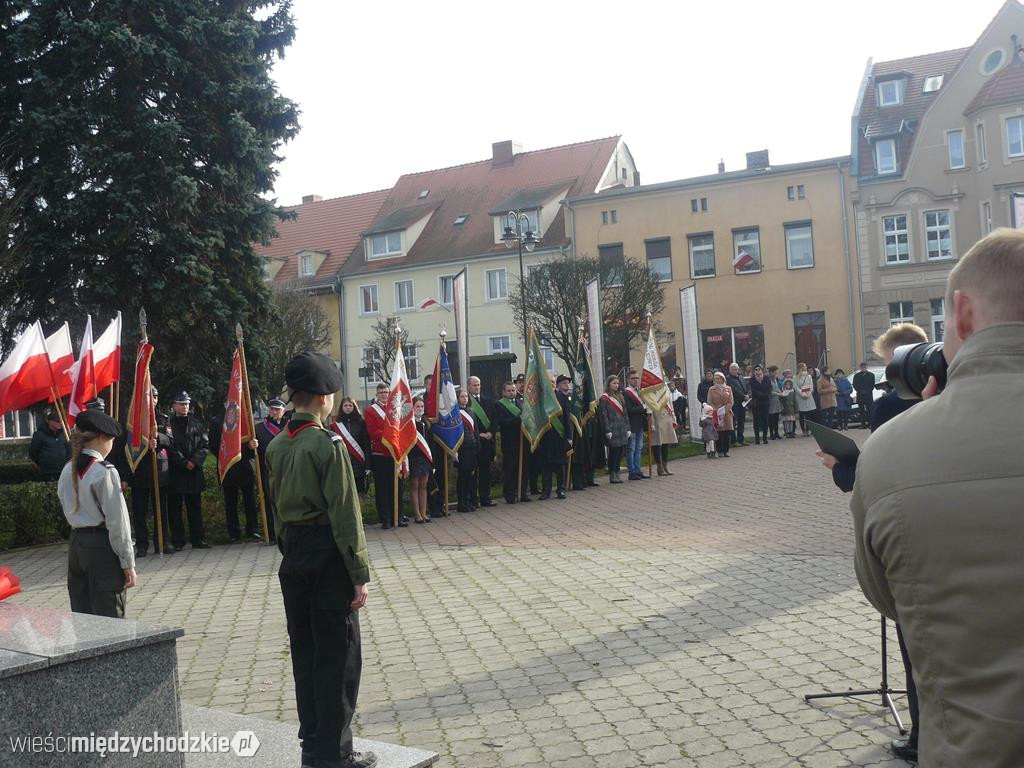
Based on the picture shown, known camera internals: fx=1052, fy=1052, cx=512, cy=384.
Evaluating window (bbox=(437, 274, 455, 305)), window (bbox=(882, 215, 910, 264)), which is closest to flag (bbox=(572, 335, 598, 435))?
window (bbox=(882, 215, 910, 264))

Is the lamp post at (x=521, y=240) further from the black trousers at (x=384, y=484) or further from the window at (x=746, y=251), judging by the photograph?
the window at (x=746, y=251)

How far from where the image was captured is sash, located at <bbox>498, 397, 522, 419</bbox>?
1809 cm

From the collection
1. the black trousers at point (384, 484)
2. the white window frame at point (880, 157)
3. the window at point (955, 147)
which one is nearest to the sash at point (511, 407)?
the black trousers at point (384, 484)

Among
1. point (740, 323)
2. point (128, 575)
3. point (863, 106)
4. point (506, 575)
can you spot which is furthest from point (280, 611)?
point (863, 106)

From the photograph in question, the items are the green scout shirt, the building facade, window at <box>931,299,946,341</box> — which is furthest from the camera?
the building facade

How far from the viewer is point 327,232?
62.1 meters

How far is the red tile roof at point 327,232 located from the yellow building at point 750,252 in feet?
54.1

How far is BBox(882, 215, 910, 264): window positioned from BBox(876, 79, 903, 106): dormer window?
7.28 metres

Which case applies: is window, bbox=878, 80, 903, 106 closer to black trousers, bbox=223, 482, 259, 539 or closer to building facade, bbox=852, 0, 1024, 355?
building facade, bbox=852, 0, 1024, 355

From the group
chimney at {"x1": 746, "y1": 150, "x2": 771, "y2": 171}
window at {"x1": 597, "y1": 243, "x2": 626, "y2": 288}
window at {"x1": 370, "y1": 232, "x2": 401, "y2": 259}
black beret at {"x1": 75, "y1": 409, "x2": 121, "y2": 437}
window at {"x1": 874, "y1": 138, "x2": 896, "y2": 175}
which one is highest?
chimney at {"x1": 746, "y1": 150, "x2": 771, "y2": 171}

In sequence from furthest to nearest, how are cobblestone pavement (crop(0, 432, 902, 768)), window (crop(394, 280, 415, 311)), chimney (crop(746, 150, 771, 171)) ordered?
1. window (crop(394, 280, 415, 311))
2. chimney (crop(746, 150, 771, 171))
3. cobblestone pavement (crop(0, 432, 902, 768))

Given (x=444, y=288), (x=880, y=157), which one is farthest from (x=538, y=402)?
(x=444, y=288)

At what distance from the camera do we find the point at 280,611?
953 cm

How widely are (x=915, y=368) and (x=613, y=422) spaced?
16976 mm
